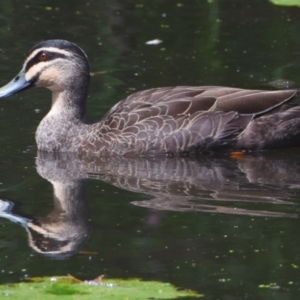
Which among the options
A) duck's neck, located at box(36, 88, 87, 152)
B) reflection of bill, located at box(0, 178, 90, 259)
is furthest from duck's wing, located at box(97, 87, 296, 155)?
reflection of bill, located at box(0, 178, 90, 259)

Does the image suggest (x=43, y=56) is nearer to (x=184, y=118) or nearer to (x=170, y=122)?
(x=170, y=122)

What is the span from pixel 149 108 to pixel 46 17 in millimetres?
6010

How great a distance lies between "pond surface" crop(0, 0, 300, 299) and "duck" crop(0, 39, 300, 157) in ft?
0.73

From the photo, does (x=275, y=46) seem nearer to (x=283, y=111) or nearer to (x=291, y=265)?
(x=283, y=111)

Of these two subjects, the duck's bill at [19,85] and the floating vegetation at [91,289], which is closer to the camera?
the floating vegetation at [91,289]

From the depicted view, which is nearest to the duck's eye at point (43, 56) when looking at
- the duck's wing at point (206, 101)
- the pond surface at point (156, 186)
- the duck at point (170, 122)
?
the duck at point (170, 122)

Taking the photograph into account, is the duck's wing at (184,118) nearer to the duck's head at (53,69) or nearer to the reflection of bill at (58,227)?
the duck's head at (53,69)

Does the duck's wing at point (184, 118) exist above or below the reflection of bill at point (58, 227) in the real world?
below

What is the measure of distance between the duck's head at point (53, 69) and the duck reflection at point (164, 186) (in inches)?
33.6

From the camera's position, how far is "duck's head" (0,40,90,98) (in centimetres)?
1169

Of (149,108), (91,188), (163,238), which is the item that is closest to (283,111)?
(149,108)

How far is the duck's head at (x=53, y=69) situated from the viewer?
1169 centimetres

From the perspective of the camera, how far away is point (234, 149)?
11.5 meters

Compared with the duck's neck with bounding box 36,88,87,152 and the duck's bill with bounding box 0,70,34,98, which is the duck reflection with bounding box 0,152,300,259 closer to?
the duck's neck with bounding box 36,88,87,152
